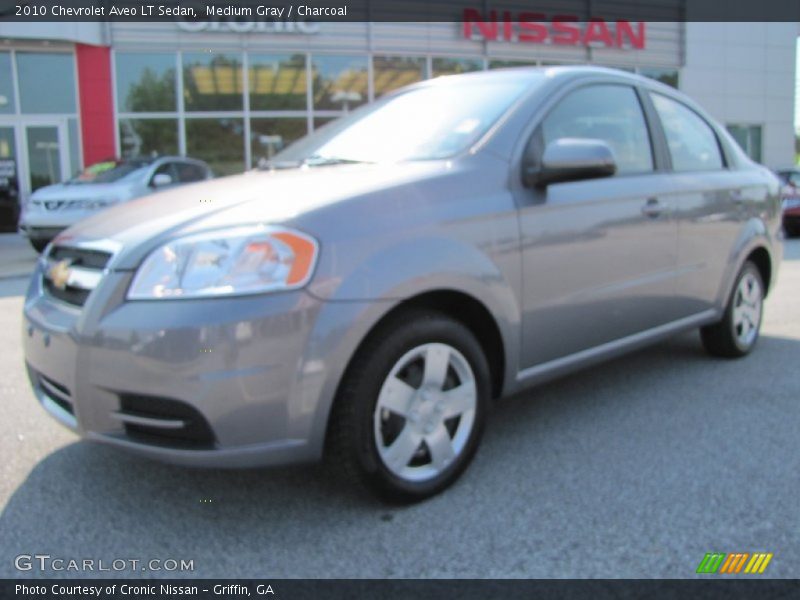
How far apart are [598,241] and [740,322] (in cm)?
182

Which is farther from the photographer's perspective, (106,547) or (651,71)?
(651,71)

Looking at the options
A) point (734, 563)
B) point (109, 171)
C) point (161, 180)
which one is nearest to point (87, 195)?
point (109, 171)

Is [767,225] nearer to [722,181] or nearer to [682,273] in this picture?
[722,181]

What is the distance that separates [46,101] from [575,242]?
1530 centimetres

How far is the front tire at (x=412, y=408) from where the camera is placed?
7.93 ft

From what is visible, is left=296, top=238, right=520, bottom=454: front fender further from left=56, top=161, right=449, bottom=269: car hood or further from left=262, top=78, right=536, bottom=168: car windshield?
left=262, top=78, right=536, bottom=168: car windshield

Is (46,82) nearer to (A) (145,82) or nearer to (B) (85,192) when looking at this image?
(A) (145,82)

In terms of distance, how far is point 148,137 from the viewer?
53.2 ft

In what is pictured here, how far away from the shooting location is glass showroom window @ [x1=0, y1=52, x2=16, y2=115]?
15203 mm

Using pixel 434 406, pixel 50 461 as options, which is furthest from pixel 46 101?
pixel 434 406

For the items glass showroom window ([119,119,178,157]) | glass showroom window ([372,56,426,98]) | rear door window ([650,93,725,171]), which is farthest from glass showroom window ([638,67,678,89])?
rear door window ([650,93,725,171])

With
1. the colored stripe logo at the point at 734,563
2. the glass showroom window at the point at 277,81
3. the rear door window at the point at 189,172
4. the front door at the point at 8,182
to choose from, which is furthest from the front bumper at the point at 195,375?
the glass showroom window at the point at 277,81

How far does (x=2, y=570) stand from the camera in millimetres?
2258

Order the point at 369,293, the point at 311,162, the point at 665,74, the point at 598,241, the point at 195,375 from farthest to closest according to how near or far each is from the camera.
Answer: the point at 665,74 < the point at 311,162 < the point at 598,241 < the point at 369,293 < the point at 195,375
